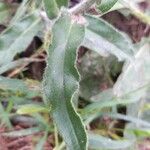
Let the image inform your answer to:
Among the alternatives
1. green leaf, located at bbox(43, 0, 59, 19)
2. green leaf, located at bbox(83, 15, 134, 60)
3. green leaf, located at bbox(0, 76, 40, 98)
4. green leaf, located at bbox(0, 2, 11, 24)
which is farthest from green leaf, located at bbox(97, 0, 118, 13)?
green leaf, located at bbox(0, 2, 11, 24)

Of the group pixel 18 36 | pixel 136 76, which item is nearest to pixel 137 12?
pixel 136 76

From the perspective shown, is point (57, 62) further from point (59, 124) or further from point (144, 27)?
point (144, 27)

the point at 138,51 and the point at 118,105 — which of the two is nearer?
the point at 118,105

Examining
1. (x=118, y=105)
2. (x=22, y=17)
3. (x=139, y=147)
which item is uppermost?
(x=22, y=17)

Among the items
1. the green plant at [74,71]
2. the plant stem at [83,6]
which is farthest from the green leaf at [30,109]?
the plant stem at [83,6]

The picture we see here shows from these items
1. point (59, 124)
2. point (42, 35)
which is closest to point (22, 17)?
point (42, 35)

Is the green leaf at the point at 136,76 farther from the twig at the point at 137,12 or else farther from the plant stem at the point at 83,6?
the plant stem at the point at 83,6

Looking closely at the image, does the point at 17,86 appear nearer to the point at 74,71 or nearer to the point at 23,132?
the point at 23,132

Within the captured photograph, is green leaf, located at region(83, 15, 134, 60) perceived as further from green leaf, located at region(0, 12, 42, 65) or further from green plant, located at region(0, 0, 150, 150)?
green leaf, located at region(0, 12, 42, 65)
